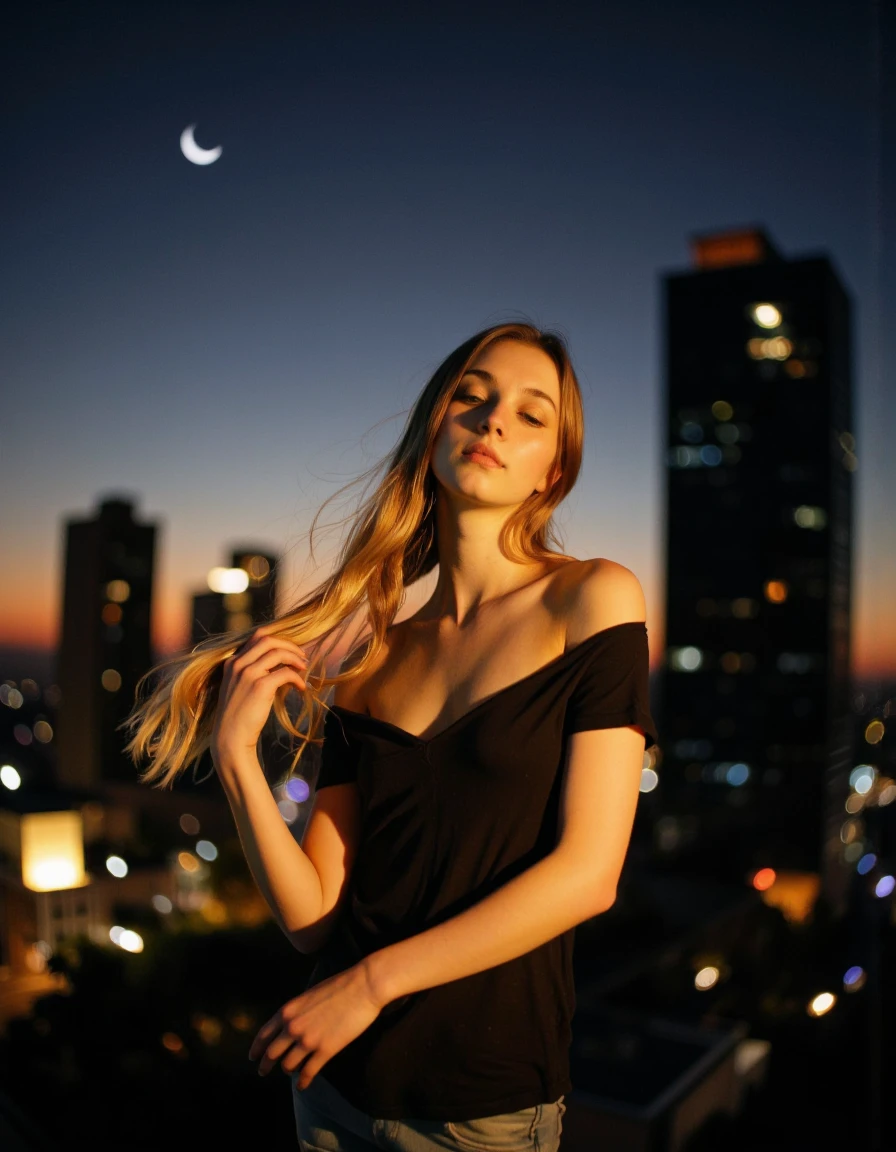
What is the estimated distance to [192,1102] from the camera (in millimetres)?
10031

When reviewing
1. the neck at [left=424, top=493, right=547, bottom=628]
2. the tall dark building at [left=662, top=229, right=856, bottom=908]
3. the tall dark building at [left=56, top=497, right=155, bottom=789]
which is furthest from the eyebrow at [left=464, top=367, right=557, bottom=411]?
the tall dark building at [left=662, top=229, right=856, bottom=908]

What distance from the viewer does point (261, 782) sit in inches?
43.2

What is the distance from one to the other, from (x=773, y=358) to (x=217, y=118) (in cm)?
2713

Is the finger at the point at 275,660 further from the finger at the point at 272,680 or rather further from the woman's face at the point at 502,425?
the woman's face at the point at 502,425

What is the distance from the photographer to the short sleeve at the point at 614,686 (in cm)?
97

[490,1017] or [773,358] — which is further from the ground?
[773,358]

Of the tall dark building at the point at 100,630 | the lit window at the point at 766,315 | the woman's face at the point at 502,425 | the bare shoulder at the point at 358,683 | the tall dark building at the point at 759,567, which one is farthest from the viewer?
the lit window at the point at 766,315

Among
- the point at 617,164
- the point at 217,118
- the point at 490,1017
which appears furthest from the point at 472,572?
the point at 617,164

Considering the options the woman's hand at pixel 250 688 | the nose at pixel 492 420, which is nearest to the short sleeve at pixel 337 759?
the woman's hand at pixel 250 688

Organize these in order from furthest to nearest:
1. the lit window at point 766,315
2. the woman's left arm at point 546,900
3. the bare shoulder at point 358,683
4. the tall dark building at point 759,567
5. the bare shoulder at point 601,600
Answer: the lit window at point 766,315
the tall dark building at point 759,567
the bare shoulder at point 358,683
the bare shoulder at point 601,600
the woman's left arm at point 546,900

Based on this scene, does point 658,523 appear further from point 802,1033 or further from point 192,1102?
point 192,1102

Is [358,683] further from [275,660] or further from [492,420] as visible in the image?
[492,420]

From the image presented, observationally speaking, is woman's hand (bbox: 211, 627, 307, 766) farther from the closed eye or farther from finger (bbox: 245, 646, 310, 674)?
the closed eye

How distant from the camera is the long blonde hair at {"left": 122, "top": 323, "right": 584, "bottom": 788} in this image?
1.18 meters
